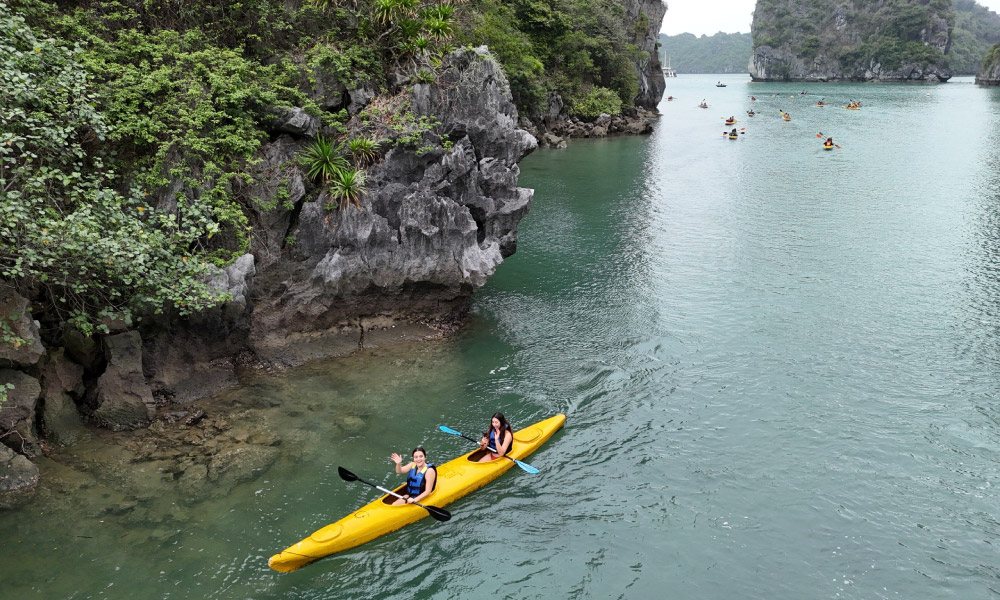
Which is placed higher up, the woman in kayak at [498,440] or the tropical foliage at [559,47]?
the tropical foliage at [559,47]

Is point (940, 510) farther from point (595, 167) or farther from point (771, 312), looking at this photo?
point (595, 167)

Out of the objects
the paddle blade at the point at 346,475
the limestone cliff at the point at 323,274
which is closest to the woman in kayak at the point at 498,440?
the paddle blade at the point at 346,475

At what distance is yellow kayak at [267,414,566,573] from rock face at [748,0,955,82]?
5807 inches

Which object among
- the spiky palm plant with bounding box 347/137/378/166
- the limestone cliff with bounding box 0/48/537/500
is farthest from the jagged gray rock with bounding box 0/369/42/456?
the spiky palm plant with bounding box 347/137/378/166

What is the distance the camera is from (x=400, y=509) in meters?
10.6

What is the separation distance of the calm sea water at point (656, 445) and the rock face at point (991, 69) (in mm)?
113378

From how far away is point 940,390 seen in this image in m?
14.9

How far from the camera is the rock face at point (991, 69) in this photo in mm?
111500

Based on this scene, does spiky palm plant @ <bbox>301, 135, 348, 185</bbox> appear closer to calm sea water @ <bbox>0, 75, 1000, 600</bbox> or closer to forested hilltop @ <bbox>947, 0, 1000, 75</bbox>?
calm sea water @ <bbox>0, 75, 1000, 600</bbox>

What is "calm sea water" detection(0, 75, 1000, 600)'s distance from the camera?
31.9ft

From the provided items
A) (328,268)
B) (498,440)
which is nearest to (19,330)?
(328,268)

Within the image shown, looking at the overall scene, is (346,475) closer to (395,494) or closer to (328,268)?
(395,494)

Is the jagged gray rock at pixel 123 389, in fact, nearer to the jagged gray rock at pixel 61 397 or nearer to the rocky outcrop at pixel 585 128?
the jagged gray rock at pixel 61 397

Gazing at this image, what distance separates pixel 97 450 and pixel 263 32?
415 inches
